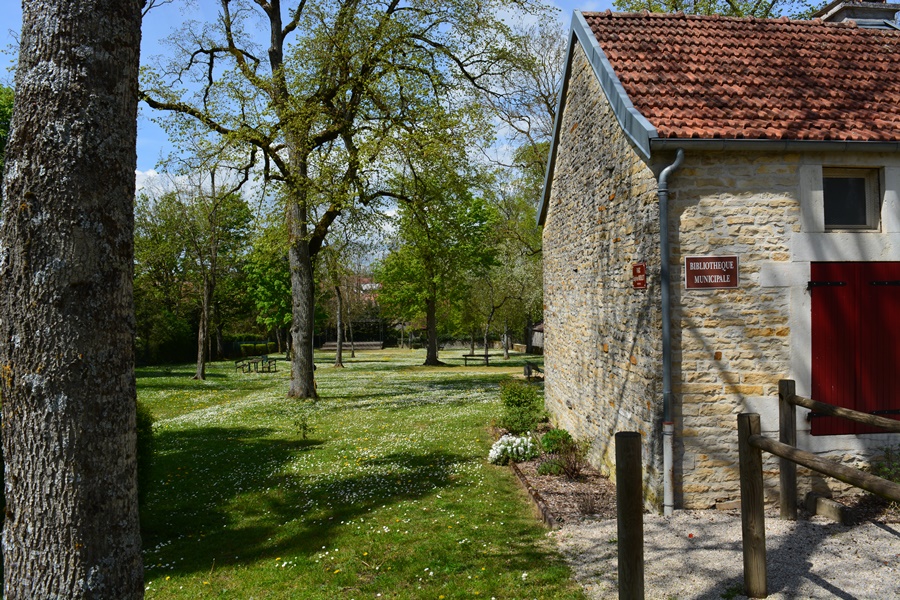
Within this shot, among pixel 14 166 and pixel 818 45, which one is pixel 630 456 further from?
pixel 818 45

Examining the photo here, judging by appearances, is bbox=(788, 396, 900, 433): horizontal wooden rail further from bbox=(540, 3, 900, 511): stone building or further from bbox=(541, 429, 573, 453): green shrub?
bbox=(541, 429, 573, 453): green shrub

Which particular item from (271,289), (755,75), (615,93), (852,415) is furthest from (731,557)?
(271,289)

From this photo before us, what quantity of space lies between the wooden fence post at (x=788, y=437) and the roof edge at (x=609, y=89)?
2.97m

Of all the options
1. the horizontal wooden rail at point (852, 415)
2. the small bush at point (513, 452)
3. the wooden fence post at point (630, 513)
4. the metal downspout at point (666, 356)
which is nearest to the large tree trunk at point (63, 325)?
the wooden fence post at point (630, 513)

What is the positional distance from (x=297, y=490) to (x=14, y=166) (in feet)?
23.2

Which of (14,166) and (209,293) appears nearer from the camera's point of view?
(14,166)

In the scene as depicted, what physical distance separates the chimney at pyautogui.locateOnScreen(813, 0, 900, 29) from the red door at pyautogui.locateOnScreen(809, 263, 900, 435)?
→ 5.74 metres

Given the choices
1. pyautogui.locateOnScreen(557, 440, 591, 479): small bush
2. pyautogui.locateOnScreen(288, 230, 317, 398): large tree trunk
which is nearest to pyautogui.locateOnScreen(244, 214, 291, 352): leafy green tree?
pyautogui.locateOnScreen(288, 230, 317, 398): large tree trunk

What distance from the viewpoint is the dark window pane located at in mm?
7484

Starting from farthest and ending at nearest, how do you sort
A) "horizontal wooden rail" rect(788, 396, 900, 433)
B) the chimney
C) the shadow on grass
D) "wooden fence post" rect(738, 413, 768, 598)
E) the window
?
the chimney, the window, the shadow on grass, "horizontal wooden rail" rect(788, 396, 900, 433), "wooden fence post" rect(738, 413, 768, 598)

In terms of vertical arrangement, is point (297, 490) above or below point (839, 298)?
below

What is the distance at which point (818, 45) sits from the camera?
9.26m

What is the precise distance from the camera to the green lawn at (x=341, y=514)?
19.2ft

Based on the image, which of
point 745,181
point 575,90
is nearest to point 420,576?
point 745,181
